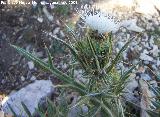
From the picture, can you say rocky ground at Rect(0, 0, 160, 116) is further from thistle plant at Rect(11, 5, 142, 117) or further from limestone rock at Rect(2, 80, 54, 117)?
thistle plant at Rect(11, 5, 142, 117)

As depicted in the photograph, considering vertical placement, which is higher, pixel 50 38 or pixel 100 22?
pixel 100 22

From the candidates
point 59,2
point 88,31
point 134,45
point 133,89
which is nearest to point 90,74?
point 88,31

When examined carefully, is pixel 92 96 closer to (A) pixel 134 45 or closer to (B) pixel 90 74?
(B) pixel 90 74

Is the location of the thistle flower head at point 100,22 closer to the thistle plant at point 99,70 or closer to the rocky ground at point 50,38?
the thistle plant at point 99,70

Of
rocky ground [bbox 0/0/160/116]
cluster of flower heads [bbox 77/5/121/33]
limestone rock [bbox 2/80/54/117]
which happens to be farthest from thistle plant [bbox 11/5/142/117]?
rocky ground [bbox 0/0/160/116]

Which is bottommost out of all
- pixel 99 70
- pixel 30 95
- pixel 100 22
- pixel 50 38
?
pixel 30 95

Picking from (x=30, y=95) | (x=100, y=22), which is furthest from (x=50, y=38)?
(x=100, y=22)

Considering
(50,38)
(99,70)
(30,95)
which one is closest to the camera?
(99,70)

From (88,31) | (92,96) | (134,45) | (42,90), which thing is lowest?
(42,90)

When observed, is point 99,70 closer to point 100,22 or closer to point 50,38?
point 100,22
